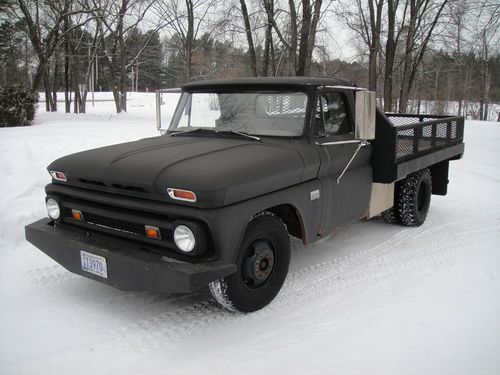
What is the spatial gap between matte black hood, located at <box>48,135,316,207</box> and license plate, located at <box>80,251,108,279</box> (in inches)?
21.1

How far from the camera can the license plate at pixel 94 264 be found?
3.50 meters

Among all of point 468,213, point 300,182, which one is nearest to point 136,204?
point 300,182

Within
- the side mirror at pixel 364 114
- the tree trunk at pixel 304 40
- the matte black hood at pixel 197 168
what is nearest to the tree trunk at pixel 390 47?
the tree trunk at pixel 304 40

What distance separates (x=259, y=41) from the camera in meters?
24.8

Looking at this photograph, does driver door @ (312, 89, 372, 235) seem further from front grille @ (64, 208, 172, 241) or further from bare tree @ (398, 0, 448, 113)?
bare tree @ (398, 0, 448, 113)

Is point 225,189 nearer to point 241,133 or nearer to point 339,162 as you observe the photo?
point 241,133

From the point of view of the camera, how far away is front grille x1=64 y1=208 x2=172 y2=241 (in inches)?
133

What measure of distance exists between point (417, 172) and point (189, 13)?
18.3m

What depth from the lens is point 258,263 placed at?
3.74 metres

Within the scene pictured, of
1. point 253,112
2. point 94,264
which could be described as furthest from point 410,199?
point 94,264

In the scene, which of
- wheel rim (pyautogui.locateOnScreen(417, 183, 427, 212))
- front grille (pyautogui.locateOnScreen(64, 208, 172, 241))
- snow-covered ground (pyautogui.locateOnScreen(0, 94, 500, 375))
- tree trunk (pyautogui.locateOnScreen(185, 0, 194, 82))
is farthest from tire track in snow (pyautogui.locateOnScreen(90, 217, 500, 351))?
tree trunk (pyautogui.locateOnScreen(185, 0, 194, 82))

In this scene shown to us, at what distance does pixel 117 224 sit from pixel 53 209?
2.55ft

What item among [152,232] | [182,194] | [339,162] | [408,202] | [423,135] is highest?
[423,135]

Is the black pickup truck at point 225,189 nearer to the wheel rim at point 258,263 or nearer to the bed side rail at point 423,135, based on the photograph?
the wheel rim at point 258,263
